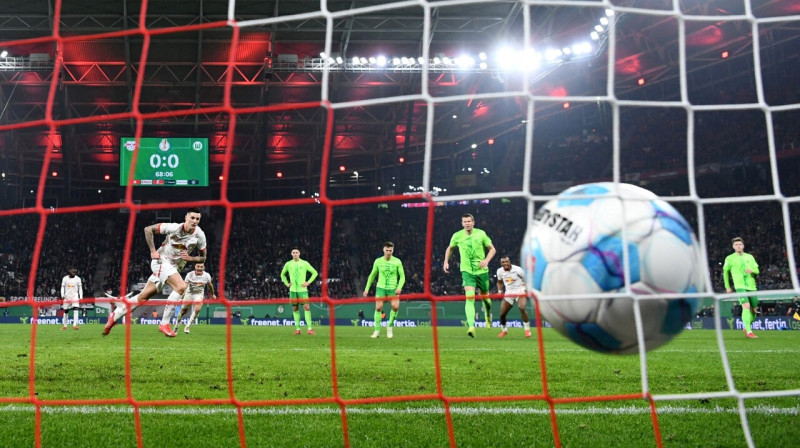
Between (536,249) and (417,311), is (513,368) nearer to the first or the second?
(536,249)

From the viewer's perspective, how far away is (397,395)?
429 cm

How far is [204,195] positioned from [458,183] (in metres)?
10.4

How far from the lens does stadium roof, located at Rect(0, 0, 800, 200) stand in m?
19.7

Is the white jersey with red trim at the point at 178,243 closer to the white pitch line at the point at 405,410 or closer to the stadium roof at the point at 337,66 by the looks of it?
the white pitch line at the point at 405,410

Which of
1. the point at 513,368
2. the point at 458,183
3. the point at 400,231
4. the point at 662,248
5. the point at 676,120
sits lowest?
the point at 513,368

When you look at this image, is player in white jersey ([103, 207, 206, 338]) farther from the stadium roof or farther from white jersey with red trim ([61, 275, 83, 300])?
the stadium roof

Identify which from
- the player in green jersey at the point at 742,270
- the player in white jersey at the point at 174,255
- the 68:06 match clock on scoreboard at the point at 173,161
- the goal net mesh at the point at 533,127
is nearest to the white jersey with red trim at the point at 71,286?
the 68:06 match clock on scoreboard at the point at 173,161

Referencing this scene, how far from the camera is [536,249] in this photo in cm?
296

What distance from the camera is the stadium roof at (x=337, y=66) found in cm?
1967

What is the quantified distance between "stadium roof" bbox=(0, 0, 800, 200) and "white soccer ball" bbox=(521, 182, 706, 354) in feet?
51.9

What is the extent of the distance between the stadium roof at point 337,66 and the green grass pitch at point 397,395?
1267 centimetres

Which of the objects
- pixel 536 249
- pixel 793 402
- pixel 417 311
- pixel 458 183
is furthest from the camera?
pixel 458 183

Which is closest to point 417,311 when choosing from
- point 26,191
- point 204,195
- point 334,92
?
point 334,92

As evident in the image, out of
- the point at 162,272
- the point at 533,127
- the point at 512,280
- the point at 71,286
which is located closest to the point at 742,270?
the point at 512,280
